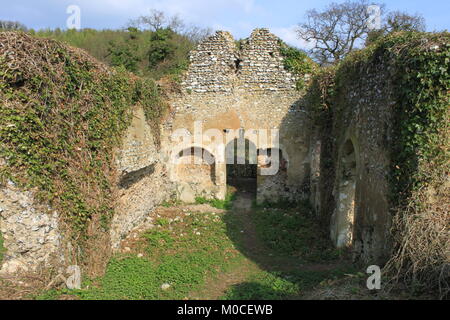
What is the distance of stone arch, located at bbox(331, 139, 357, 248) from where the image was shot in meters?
6.65

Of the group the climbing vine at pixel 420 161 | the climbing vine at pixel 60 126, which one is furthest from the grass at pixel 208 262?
the climbing vine at pixel 420 161

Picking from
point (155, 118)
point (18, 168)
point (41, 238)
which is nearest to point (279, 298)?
point (41, 238)

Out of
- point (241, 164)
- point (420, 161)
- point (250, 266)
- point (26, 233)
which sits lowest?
point (250, 266)

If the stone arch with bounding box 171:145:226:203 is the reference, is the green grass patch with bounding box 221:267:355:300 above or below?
below

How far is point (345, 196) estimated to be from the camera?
6793 mm

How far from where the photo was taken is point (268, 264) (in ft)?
20.6

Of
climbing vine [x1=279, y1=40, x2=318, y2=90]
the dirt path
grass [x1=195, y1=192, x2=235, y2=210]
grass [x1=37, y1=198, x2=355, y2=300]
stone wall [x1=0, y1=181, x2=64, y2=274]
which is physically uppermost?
climbing vine [x1=279, y1=40, x2=318, y2=90]

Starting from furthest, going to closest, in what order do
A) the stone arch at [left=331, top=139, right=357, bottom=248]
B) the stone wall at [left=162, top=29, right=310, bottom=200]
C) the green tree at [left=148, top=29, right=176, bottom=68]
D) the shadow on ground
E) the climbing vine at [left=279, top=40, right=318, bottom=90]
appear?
the green tree at [left=148, top=29, right=176, bottom=68]
the stone wall at [left=162, top=29, right=310, bottom=200]
the climbing vine at [left=279, top=40, right=318, bottom=90]
the stone arch at [left=331, top=139, right=357, bottom=248]
the shadow on ground

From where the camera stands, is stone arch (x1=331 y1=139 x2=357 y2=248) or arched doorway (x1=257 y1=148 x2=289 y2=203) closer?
stone arch (x1=331 y1=139 x2=357 y2=248)

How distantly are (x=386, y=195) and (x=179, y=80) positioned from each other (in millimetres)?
7926

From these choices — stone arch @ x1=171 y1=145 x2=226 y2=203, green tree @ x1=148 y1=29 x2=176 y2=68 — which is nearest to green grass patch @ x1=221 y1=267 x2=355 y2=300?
stone arch @ x1=171 y1=145 x2=226 y2=203

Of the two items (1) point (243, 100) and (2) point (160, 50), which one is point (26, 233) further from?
(2) point (160, 50)

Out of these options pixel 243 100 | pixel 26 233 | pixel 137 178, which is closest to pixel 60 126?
pixel 26 233

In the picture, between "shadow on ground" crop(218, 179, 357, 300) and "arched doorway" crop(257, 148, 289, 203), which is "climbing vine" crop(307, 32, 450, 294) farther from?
"arched doorway" crop(257, 148, 289, 203)
